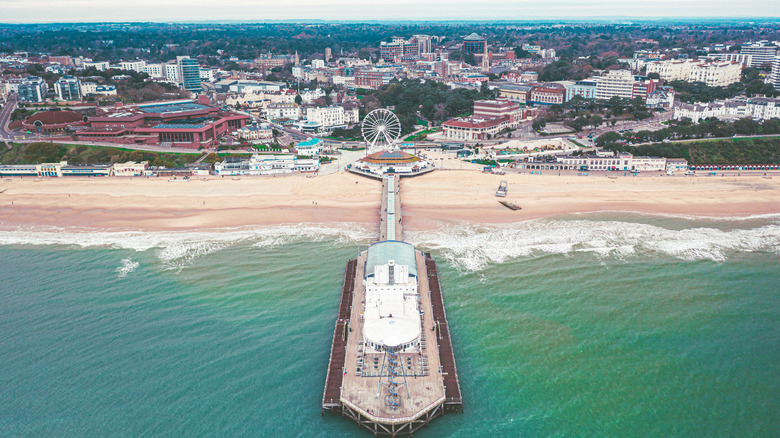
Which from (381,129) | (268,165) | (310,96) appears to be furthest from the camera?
(310,96)

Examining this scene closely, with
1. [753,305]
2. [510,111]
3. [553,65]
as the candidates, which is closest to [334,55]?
[553,65]

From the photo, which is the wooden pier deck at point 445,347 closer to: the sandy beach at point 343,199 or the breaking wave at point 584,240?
the breaking wave at point 584,240

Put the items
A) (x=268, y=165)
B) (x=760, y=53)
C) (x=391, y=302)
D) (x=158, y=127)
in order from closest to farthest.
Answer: (x=391, y=302), (x=268, y=165), (x=158, y=127), (x=760, y=53)

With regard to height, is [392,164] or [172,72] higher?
[172,72]

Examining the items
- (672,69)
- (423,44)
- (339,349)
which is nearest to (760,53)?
(672,69)

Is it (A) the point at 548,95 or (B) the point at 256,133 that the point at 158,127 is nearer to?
(B) the point at 256,133

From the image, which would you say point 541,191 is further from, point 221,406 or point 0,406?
point 0,406

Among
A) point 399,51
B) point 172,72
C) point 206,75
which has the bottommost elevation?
point 206,75
